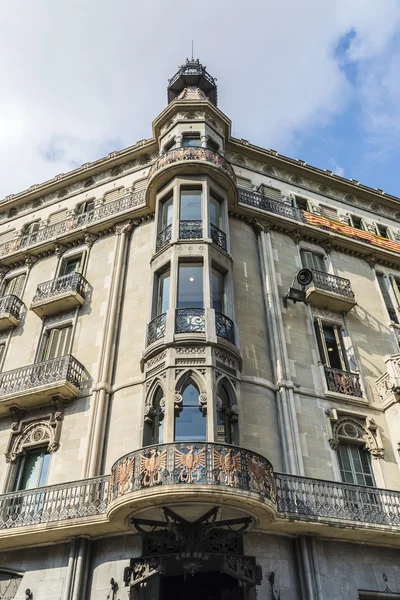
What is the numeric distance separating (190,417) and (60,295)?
8.33m

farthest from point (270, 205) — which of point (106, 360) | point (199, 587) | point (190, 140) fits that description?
point (199, 587)

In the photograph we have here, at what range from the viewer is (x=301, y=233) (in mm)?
22234

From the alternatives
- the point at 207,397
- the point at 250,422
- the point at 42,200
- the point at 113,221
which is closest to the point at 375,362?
the point at 250,422

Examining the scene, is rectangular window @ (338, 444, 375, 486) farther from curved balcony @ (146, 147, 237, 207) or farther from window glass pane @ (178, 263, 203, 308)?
curved balcony @ (146, 147, 237, 207)

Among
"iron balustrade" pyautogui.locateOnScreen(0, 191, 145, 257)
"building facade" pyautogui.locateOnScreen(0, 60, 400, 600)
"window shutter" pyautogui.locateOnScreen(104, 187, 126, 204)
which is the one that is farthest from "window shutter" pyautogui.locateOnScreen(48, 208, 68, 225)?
"window shutter" pyautogui.locateOnScreen(104, 187, 126, 204)

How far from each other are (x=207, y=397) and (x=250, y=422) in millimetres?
2330

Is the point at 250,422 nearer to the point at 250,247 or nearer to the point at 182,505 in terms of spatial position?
the point at 182,505

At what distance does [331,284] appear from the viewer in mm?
20266

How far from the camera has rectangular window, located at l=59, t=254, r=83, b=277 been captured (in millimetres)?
21603

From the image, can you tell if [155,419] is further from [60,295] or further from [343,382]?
[60,295]

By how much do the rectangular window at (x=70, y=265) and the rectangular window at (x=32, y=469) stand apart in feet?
26.2

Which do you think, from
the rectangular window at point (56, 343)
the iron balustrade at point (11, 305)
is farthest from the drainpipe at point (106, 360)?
the iron balustrade at point (11, 305)

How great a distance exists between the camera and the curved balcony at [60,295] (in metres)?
19.2

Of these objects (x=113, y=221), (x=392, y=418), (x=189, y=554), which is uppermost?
(x=113, y=221)
